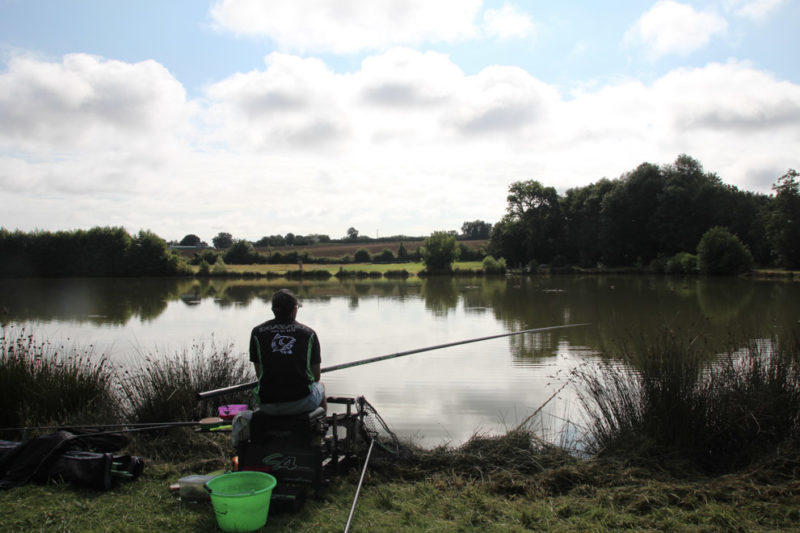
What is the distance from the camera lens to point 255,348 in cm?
361

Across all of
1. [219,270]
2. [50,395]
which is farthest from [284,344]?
[219,270]

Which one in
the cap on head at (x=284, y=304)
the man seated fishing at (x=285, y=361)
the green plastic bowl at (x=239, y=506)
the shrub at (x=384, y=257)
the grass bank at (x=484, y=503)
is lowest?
the grass bank at (x=484, y=503)

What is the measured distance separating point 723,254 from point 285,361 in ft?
143

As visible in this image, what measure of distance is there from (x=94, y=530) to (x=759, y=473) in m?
4.07

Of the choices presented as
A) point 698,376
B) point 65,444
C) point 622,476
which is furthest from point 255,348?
point 698,376

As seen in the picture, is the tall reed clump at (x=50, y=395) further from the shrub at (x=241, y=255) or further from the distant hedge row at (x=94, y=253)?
the shrub at (x=241, y=255)

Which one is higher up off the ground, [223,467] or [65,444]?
[65,444]

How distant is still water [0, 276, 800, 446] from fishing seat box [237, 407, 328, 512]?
6.38 feet

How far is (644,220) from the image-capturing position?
48750 mm

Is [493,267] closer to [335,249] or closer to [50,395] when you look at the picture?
[335,249]

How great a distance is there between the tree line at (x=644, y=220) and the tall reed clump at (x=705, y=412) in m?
41.0

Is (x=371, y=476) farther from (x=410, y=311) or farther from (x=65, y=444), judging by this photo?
(x=410, y=311)

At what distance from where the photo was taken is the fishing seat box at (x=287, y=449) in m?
3.45

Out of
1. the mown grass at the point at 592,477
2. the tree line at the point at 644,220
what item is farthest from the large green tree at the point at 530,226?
the mown grass at the point at 592,477
